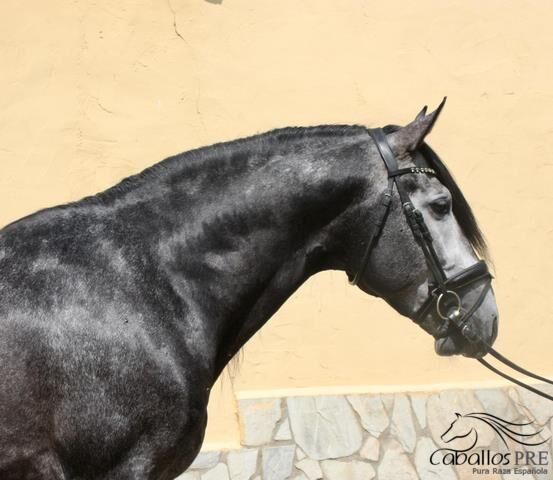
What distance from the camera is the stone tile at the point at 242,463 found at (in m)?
4.96

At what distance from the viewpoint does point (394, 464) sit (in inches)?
209

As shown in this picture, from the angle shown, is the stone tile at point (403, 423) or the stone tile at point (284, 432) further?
the stone tile at point (403, 423)

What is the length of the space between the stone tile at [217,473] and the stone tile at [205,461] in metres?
0.03

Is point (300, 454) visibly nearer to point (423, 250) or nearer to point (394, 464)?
point (394, 464)

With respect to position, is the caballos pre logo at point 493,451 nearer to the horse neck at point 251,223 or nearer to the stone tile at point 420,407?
the stone tile at point 420,407

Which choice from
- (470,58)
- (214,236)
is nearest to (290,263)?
(214,236)

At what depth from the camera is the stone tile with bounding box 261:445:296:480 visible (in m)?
5.04

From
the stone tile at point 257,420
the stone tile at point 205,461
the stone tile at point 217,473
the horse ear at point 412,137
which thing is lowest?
the stone tile at point 217,473

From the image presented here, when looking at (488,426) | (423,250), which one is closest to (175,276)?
(423,250)

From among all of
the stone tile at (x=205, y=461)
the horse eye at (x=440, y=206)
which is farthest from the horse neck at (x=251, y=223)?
the stone tile at (x=205, y=461)

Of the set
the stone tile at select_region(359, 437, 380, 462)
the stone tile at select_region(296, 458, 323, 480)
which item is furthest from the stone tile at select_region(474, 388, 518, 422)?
the stone tile at select_region(296, 458, 323, 480)

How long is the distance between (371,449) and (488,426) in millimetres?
791

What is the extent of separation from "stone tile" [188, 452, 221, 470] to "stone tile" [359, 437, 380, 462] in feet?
3.02

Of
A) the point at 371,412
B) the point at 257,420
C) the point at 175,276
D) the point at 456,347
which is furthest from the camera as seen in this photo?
the point at 371,412
